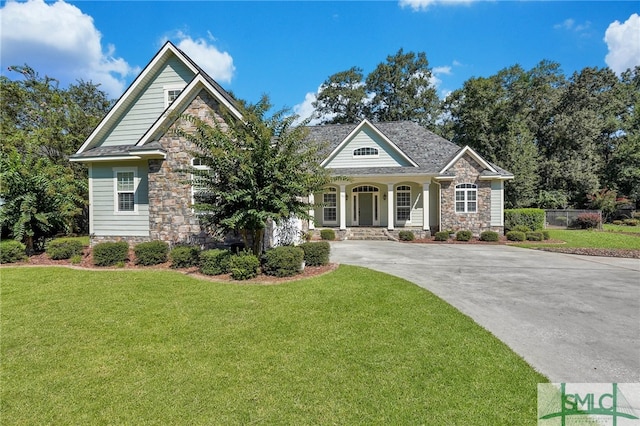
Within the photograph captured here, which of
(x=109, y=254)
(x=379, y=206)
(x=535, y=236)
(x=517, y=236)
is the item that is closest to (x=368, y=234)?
(x=379, y=206)

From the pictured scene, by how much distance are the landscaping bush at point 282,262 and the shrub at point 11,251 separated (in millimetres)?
8989

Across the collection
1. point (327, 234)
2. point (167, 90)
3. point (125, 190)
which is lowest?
point (327, 234)

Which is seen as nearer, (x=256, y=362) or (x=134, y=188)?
(x=256, y=362)

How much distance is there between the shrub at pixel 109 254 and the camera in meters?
9.76

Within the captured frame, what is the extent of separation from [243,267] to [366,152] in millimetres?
12510

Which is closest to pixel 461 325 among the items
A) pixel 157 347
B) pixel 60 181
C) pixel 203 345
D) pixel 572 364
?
pixel 572 364

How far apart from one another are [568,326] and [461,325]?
174 cm

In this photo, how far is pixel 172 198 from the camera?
433 inches

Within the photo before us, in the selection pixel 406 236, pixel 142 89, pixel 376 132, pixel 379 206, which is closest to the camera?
pixel 142 89

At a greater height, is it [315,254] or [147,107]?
[147,107]

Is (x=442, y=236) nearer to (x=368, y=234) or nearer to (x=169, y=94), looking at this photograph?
(x=368, y=234)

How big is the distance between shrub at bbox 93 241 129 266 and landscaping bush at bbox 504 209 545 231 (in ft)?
64.9

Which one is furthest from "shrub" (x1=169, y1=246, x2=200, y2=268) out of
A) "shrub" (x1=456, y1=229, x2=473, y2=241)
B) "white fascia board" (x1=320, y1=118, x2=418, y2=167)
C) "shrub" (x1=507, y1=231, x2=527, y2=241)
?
"shrub" (x1=507, y1=231, x2=527, y2=241)

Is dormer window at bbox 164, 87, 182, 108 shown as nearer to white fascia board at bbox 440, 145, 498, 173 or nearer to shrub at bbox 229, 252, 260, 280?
shrub at bbox 229, 252, 260, 280
